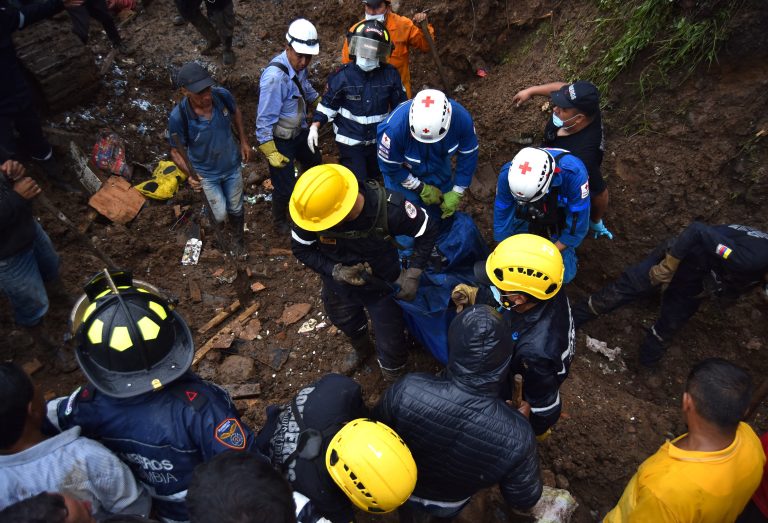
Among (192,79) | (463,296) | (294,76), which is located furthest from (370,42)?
(463,296)

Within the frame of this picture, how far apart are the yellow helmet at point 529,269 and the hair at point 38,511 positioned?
7.87ft

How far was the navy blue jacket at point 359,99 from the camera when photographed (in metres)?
4.89

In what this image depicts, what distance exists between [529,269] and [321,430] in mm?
1531

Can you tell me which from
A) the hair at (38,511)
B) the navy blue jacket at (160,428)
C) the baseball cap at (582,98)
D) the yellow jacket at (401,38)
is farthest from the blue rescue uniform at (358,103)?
the hair at (38,511)

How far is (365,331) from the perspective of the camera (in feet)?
14.6

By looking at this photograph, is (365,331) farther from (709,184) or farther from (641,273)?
(709,184)

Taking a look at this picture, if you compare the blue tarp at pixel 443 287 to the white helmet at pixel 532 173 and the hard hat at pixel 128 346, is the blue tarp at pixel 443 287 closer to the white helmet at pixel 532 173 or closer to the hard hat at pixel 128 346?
the white helmet at pixel 532 173

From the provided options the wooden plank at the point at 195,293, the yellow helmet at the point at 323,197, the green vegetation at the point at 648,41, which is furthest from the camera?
the wooden plank at the point at 195,293

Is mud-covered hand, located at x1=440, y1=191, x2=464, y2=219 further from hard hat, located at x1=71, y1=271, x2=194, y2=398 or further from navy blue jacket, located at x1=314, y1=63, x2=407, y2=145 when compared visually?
hard hat, located at x1=71, y1=271, x2=194, y2=398

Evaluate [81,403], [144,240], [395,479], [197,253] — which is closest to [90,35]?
[144,240]

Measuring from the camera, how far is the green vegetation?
184 inches

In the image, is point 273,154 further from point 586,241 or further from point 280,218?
point 586,241

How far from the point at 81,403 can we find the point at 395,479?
1.54 meters

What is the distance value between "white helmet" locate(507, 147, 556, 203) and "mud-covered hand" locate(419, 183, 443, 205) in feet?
3.08
